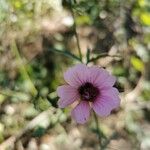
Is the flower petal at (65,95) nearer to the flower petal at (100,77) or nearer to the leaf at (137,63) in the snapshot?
the flower petal at (100,77)

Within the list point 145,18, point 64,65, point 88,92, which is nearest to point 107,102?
point 88,92

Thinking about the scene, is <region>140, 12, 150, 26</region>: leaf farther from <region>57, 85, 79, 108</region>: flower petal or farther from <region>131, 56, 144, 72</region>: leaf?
<region>57, 85, 79, 108</region>: flower petal

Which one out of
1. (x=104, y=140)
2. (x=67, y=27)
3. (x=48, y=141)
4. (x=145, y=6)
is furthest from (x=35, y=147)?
(x=145, y=6)

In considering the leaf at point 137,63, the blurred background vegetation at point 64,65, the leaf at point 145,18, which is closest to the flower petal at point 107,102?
the blurred background vegetation at point 64,65

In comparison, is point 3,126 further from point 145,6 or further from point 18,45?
point 145,6

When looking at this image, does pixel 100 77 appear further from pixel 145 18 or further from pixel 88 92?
pixel 145 18
